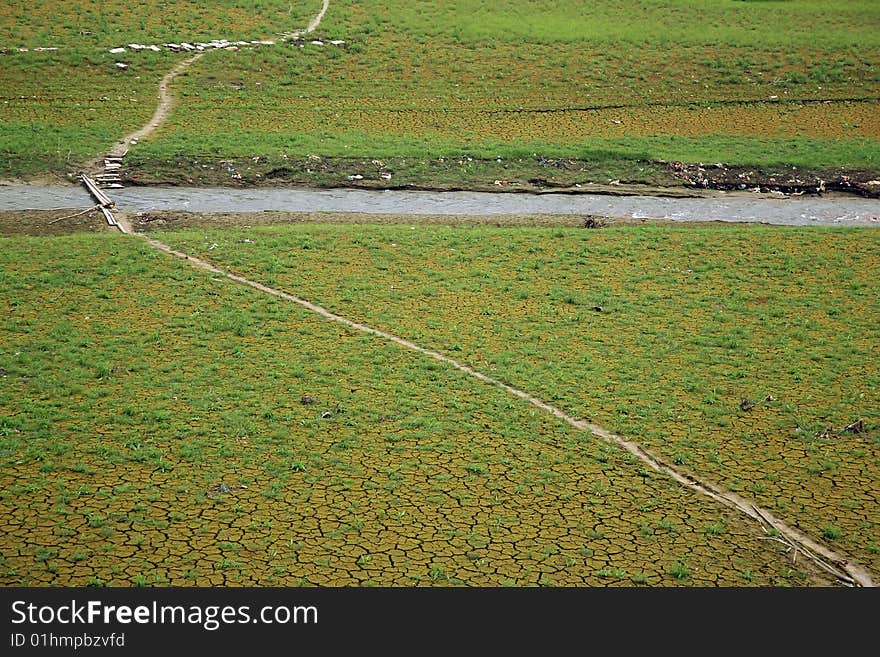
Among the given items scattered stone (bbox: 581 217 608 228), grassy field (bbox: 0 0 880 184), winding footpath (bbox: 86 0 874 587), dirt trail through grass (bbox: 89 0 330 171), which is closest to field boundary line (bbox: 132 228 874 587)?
winding footpath (bbox: 86 0 874 587)

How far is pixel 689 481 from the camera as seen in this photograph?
46.9 feet

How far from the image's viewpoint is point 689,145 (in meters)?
34.9

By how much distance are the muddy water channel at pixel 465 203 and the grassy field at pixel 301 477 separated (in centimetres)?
978

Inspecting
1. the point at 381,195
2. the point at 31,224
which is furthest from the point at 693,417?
the point at 31,224

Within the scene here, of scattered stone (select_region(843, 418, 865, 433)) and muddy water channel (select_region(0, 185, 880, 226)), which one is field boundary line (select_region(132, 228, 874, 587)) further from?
muddy water channel (select_region(0, 185, 880, 226))

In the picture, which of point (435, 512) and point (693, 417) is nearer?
point (435, 512)

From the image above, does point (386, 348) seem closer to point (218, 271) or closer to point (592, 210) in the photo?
point (218, 271)

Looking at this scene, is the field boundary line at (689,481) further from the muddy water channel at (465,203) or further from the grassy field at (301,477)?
the muddy water channel at (465,203)

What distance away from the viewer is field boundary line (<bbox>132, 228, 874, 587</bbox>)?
12352 millimetres

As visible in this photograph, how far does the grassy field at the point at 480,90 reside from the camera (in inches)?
1304

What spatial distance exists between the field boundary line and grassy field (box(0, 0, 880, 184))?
1300 centimetres

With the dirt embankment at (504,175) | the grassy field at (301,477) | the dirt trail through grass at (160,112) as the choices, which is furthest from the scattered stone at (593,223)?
the dirt trail through grass at (160,112)

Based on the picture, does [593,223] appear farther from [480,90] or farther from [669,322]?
[480,90]

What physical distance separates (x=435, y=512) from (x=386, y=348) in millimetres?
5909
